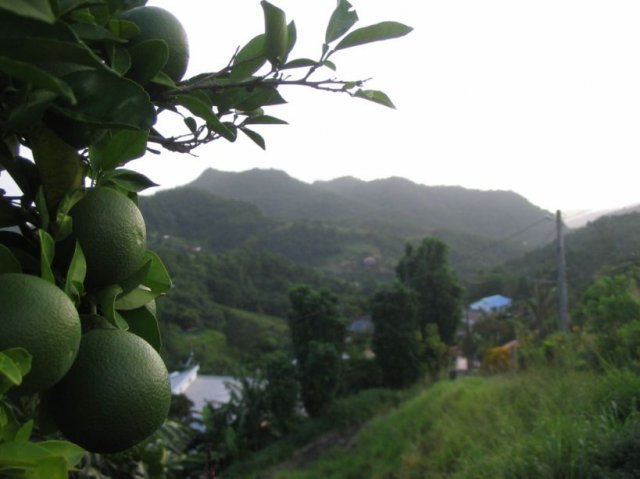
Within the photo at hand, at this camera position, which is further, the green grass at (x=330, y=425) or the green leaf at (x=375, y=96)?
the green grass at (x=330, y=425)

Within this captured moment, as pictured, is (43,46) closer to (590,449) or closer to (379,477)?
A: (590,449)

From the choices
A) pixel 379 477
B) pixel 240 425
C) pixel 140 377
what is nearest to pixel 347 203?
pixel 240 425

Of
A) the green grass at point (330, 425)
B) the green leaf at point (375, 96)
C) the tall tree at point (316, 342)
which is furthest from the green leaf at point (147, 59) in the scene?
the tall tree at point (316, 342)

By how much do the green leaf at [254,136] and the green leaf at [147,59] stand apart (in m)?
0.28

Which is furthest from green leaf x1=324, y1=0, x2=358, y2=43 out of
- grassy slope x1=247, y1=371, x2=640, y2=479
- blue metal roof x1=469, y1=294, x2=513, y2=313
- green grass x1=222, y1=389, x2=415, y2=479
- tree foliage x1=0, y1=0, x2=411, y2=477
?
blue metal roof x1=469, y1=294, x2=513, y2=313

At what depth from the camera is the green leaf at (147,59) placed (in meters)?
0.84

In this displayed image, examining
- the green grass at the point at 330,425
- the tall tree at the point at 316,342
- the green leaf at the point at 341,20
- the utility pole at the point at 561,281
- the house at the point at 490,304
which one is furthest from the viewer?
the house at the point at 490,304

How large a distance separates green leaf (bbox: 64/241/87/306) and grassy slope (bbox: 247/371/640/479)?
11.0 feet

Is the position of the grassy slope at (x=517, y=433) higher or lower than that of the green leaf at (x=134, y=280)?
lower

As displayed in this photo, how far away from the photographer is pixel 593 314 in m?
6.99

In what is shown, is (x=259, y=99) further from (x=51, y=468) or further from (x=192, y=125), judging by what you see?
(x=51, y=468)

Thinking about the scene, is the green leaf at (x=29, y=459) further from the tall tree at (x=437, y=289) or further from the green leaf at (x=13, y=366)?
the tall tree at (x=437, y=289)

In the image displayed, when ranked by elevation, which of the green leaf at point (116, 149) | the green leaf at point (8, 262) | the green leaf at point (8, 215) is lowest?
the green leaf at point (8, 262)

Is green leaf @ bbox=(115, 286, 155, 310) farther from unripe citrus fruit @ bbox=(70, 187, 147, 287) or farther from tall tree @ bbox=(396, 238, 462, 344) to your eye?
tall tree @ bbox=(396, 238, 462, 344)
